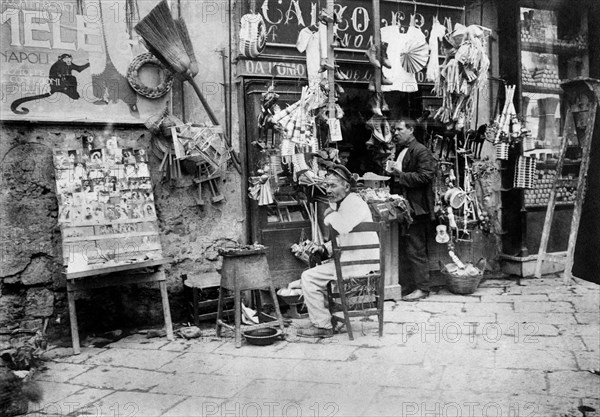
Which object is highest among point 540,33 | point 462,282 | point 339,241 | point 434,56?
point 540,33

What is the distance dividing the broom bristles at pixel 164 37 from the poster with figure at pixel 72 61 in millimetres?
443

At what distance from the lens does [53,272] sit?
19.6ft

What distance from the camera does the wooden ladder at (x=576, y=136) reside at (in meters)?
6.93

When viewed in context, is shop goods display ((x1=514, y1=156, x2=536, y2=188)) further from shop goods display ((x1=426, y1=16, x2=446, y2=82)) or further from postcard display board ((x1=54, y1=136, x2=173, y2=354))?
postcard display board ((x1=54, y1=136, x2=173, y2=354))

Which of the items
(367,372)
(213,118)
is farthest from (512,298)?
(213,118)

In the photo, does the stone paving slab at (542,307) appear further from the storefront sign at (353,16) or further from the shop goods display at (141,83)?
the shop goods display at (141,83)

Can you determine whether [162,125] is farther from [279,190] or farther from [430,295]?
[430,295]

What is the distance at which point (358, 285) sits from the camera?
19.1 ft

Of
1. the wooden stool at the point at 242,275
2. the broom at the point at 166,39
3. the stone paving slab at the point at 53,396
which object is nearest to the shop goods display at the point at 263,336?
the wooden stool at the point at 242,275

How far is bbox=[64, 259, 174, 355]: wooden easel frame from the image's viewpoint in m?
5.47

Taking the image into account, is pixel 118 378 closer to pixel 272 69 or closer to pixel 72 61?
pixel 72 61

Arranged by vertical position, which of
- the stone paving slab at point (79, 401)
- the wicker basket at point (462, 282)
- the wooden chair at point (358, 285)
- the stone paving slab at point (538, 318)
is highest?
the wooden chair at point (358, 285)

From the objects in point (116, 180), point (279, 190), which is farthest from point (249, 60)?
point (116, 180)

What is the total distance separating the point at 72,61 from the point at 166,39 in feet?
3.19
